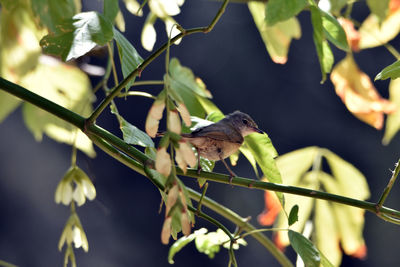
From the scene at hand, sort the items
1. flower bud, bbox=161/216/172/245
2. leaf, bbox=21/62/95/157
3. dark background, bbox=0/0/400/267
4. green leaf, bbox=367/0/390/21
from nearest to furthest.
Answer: flower bud, bbox=161/216/172/245, green leaf, bbox=367/0/390/21, leaf, bbox=21/62/95/157, dark background, bbox=0/0/400/267

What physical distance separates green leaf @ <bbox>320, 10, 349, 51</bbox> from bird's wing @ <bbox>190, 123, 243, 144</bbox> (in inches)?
4.5

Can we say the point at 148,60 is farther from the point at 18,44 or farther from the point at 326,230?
the point at 326,230

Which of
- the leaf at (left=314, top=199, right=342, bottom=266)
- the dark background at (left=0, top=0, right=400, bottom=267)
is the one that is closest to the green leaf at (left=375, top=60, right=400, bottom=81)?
the leaf at (left=314, top=199, right=342, bottom=266)

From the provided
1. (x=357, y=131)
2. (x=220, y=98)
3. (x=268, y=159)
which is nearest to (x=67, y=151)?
(x=220, y=98)

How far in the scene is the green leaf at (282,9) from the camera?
13.0 inches

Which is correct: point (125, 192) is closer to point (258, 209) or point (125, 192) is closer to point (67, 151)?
point (67, 151)

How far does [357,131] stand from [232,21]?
423 millimetres

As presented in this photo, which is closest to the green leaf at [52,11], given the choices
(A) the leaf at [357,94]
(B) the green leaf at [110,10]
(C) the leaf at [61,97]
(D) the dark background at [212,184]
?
(B) the green leaf at [110,10]

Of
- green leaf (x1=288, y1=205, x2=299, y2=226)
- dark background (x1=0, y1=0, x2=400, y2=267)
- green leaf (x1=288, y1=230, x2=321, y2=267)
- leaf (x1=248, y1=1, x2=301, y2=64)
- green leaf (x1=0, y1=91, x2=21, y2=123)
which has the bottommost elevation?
dark background (x1=0, y1=0, x2=400, y2=267)

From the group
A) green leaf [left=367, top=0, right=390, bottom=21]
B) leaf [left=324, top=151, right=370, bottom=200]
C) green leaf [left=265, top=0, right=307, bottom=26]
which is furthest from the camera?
leaf [left=324, top=151, right=370, bottom=200]

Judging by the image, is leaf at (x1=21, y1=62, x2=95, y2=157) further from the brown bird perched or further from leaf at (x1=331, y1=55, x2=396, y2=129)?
leaf at (x1=331, y1=55, x2=396, y2=129)

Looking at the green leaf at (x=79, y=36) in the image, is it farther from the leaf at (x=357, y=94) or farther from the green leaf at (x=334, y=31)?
the leaf at (x=357, y=94)

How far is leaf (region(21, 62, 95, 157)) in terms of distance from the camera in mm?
567

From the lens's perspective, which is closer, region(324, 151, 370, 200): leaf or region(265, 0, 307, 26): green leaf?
region(265, 0, 307, 26): green leaf
